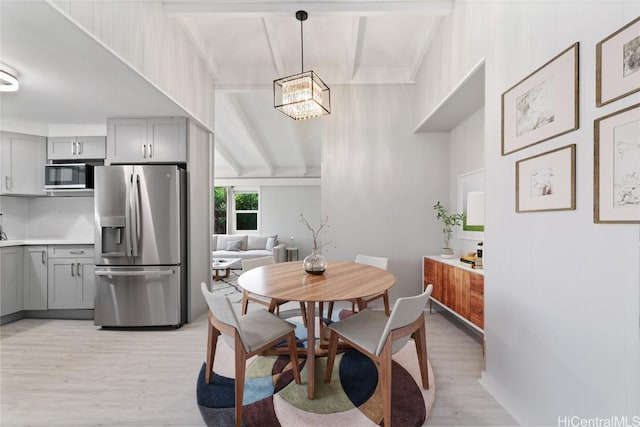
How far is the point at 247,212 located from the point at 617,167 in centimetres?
829

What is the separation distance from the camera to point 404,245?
366 centimetres

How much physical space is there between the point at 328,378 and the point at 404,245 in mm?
2155

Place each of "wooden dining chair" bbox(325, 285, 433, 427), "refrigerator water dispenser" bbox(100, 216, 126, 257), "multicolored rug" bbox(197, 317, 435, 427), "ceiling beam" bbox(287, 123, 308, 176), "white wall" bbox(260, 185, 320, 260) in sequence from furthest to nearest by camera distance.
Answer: "white wall" bbox(260, 185, 320, 260), "ceiling beam" bbox(287, 123, 308, 176), "refrigerator water dispenser" bbox(100, 216, 126, 257), "multicolored rug" bbox(197, 317, 435, 427), "wooden dining chair" bbox(325, 285, 433, 427)

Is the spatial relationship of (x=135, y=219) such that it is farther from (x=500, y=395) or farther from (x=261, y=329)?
(x=500, y=395)

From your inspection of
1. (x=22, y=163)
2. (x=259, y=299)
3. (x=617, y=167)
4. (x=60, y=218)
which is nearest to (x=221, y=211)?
(x=60, y=218)

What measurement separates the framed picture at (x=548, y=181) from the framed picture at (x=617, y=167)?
0.38 feet

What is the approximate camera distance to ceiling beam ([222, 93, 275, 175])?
4304 millimetres

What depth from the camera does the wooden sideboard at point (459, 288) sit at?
2305mm

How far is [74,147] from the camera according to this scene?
3.59 meters

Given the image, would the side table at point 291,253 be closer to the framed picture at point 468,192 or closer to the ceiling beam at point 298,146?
the ceiling beam at point 298,146

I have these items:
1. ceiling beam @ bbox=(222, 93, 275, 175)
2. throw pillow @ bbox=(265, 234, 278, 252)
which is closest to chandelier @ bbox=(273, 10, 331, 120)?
ceiling beam @ bbox=(222, 93, 275, 175)

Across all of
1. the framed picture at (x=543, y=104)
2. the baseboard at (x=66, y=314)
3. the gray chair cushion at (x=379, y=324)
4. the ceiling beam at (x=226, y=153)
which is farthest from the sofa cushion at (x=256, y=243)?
the framed picture at (x=543, y=104)

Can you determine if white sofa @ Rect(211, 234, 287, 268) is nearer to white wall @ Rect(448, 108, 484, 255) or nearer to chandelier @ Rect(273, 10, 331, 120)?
white wall @ Rect(448, 108, 484, 255)

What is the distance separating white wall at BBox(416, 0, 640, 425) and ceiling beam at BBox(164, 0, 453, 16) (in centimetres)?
53
